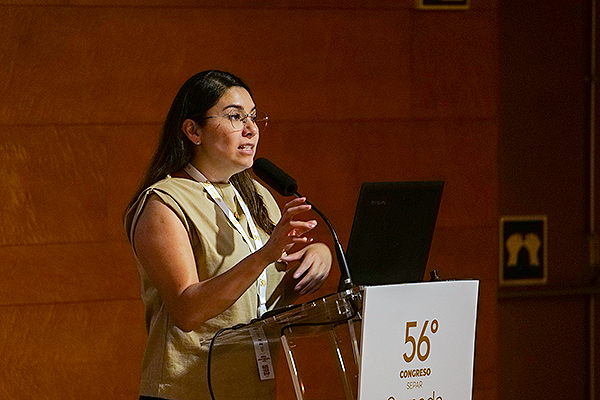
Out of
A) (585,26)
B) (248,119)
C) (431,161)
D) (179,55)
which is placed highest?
(585,26)

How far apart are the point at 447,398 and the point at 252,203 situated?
69cm

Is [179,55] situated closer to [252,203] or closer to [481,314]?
[252,203]

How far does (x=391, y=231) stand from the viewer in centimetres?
158

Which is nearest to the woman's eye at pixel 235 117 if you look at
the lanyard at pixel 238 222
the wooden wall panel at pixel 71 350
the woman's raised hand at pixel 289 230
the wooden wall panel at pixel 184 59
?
the lanyard at pixel 238 222

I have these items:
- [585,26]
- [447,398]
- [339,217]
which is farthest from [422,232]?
[585,26]

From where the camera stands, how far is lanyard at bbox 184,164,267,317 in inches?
72.9

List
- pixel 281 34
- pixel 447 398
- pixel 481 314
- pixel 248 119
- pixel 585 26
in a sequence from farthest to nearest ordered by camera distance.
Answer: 1. pixel 585 26
2. pixel 481 314
3. pixel 281 34
4. pixel 248 119
5. pixel 447 398

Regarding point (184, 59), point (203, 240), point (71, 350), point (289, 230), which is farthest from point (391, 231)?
point (71, 350)

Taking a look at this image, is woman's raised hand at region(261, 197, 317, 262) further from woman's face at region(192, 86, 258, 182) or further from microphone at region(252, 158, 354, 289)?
woman's face at region(192, 86, 258, 182)

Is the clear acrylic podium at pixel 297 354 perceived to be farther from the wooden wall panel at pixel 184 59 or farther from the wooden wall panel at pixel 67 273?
the wooden wall panel at pixel 184 59

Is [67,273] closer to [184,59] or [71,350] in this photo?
[71,350]

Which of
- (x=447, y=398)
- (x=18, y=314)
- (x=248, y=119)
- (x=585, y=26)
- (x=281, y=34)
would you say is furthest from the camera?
(x=585, y=26)

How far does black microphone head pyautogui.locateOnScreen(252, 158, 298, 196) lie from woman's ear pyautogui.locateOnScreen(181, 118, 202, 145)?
0.66ft

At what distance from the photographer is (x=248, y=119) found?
1.90 m
